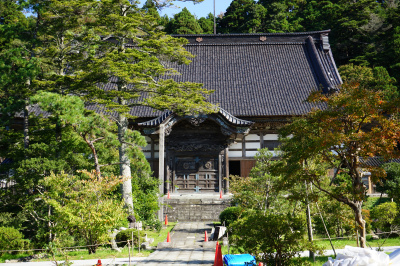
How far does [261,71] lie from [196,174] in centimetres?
870

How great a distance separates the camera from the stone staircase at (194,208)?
737 inches

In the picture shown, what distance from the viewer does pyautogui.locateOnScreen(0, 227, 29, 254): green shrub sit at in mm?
12844

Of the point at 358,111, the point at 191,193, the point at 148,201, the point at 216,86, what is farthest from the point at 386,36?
the point at 358,111

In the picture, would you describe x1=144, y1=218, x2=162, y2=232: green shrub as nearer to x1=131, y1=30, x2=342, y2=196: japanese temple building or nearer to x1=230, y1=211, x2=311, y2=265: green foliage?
x1=131, y1=30, x2=342, y2=196: japanese temple building

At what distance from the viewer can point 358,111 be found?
845cm

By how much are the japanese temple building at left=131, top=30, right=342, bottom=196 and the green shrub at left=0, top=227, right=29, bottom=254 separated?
590cm

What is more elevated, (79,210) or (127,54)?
(127,54)

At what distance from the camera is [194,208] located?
62.0ft

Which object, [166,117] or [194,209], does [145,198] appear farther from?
[166,117]

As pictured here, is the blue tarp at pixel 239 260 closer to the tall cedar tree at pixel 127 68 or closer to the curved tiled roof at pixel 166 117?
the tall cedar tree at pixel 127 68

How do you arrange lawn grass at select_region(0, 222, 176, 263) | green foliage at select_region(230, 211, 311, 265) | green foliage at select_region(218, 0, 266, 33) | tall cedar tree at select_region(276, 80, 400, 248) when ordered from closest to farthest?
tall cedar tree at select_region(276, 80, 400, 248), green foliage at select_region(230, 211, 311, 265), lawn grass at select_region(0, 222, 176, 263), green foliage at select_region(218, 0, 266, 33)

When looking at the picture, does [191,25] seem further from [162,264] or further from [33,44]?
[162,264]

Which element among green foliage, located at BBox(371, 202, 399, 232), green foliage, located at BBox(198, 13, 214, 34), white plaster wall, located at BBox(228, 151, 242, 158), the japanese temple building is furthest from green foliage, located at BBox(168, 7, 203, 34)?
green foliage, located at BBox(371, 202, 399, 232)

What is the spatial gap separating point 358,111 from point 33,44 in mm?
11299
